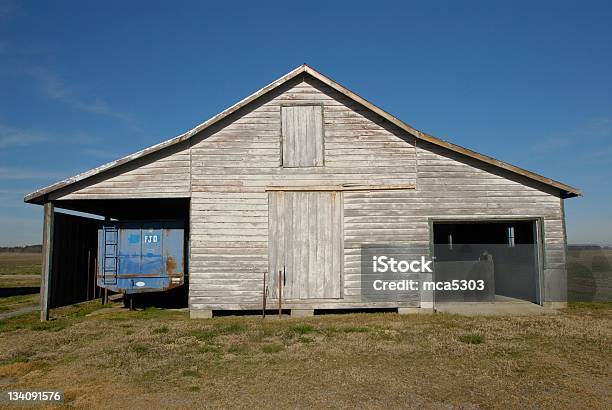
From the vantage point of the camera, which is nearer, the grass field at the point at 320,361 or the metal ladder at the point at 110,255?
the grass field at the point at 320,361

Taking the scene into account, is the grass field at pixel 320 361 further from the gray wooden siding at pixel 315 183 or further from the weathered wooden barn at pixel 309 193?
the gray wooden siding at pixel 315 183

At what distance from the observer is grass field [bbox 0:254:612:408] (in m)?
6.52

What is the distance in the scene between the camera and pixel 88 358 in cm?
898

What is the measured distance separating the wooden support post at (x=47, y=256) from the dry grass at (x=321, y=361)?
811mm

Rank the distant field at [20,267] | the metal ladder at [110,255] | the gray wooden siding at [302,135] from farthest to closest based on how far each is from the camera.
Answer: the distant field at [20,267] → the metal ladder at [110,255] → the gray wooden siding at [302,135]

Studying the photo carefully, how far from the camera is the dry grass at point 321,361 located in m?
6.54

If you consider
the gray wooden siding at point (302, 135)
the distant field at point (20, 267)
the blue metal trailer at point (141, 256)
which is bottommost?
the distant field at point (20, 267)

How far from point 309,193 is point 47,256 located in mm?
7921

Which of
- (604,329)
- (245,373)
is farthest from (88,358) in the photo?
(604,329)

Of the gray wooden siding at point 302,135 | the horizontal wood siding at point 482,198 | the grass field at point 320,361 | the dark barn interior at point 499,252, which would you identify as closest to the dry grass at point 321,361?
the grass field at point 320,361

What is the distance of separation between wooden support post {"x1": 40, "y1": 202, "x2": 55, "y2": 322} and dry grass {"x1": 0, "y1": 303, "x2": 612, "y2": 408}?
811 millimetres

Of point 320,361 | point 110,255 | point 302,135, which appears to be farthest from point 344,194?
point 110,255

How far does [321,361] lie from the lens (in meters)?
8.43

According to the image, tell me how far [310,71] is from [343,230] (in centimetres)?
480
